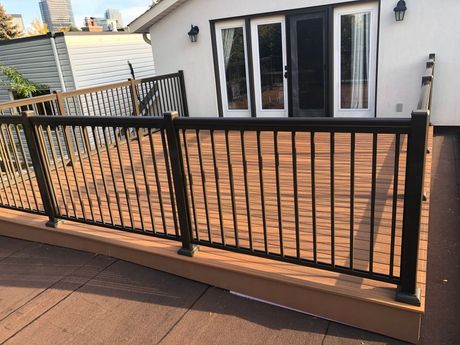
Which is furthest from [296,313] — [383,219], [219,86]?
[219,86]

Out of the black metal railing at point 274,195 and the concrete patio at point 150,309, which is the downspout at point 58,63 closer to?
the black metal railing at point 274,195

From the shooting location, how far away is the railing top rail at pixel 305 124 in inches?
67.0

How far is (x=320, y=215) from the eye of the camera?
9.67ft

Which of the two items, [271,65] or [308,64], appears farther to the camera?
[271,65]

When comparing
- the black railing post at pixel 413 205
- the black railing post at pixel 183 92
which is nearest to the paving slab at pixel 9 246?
the black railing post at pixel 413 205

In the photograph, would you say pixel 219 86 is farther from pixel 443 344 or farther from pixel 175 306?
pixel 443 344

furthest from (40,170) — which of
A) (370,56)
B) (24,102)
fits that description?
(370,56)

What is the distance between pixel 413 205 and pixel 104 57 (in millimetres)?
11165

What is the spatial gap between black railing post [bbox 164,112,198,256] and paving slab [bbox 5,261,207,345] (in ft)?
0.89

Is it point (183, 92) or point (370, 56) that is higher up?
point (370, 56)

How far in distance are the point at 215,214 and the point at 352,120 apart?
64.4 inches

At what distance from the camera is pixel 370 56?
18.8ft

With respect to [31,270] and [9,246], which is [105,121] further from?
[9,246]

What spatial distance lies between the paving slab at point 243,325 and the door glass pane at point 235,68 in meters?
5.07
